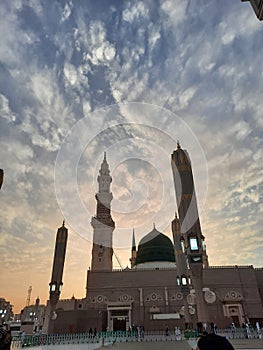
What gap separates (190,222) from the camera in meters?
27.1

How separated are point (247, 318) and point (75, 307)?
90.0 feet

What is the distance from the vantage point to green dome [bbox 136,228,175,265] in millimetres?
52281

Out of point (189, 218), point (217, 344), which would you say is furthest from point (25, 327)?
point (217, 344)

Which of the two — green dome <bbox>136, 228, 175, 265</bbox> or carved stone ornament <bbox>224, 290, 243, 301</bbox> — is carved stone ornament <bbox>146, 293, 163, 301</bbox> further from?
carved stone ornament <bbox>224, 290, 243, 301</bbox>

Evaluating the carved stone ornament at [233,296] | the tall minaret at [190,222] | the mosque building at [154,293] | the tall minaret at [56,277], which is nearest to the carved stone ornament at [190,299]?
the mosque building at [154,293]

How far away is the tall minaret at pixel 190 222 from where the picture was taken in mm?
25875

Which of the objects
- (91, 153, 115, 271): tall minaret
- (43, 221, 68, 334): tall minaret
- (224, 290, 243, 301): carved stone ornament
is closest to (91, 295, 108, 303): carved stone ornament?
(91, 153, 115, 271): tall minaret

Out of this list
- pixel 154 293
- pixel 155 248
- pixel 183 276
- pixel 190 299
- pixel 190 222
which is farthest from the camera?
pixel 155 248

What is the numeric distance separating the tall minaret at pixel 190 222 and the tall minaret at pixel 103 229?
987 inches

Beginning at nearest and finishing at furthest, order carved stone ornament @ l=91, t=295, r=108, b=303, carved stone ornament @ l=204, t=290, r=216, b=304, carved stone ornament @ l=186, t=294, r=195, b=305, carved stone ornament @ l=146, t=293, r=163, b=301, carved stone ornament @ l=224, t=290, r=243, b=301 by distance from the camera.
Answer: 1. carved stone ornament @ l=186, t=294, r=195, b=305
2. carved stone ornament @ l=204, t=290, r=216, b=304
3. carved stone ornament @ l=224, t=290, r=243, b=301
4. carved stone ornament @ l=91, t=295, r=108, b=303
5. carved stone ornament @ l=146, t=293, r=163, b=301

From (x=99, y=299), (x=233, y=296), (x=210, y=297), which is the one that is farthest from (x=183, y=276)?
(x=99, y=299)

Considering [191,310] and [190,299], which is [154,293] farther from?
[190,299]

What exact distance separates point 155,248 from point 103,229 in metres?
11.4

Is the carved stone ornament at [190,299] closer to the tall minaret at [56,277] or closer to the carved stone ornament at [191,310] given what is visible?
the carved stone ornament at [191,310]
